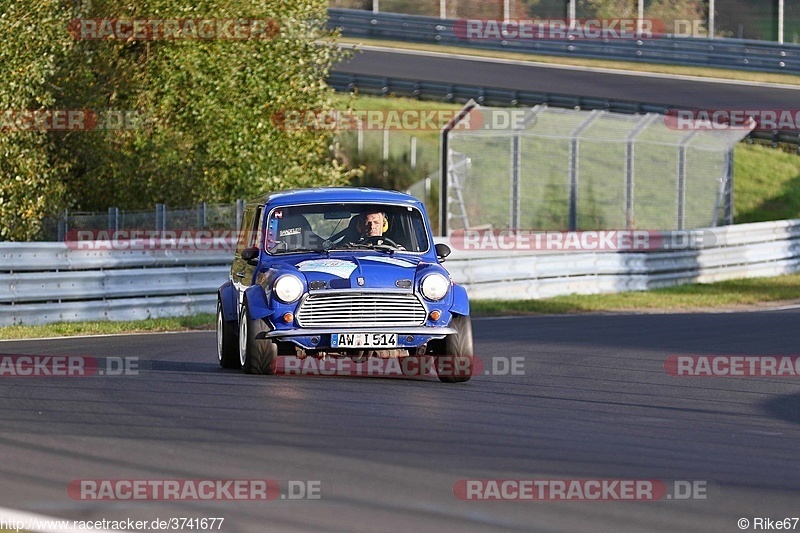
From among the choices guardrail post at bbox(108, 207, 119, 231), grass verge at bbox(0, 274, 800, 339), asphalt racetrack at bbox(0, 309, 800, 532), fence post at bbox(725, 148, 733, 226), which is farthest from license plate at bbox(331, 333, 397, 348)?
fence post at bbox(725, 148, 733, 226)

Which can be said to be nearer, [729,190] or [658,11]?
[729,190]

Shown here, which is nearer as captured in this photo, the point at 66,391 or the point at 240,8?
the point at 66,391

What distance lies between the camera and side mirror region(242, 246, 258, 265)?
39.1 feet

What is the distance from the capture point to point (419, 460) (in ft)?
24.4

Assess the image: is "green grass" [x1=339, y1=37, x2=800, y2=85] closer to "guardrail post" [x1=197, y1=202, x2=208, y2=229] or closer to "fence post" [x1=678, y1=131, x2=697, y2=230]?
"fence post" [x1=678, y1=131, x2=697, y2=230]

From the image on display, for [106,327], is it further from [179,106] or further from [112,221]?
[179,106]

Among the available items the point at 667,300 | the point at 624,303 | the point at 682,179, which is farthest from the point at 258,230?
the point at 682,179

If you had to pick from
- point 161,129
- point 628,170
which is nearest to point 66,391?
point 161,129

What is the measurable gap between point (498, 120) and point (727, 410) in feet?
61.2

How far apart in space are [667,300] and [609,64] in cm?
2054

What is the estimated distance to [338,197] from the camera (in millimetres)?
12125

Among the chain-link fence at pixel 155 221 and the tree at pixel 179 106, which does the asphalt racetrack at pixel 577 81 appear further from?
the chain-link fence at pixel 155 221

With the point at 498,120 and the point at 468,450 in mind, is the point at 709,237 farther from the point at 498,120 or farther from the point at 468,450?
the point at 468,450

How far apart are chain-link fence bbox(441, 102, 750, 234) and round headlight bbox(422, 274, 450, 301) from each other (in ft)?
47.2
